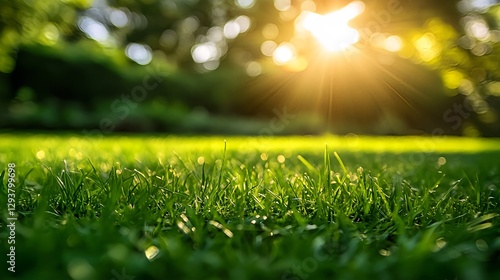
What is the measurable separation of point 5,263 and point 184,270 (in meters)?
0.33

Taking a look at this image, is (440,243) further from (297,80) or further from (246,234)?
(297,80)

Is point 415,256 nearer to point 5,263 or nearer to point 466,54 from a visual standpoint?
point 5,263

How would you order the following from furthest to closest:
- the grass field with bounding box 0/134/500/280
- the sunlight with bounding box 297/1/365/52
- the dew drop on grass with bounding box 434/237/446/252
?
the sunlight with bounding box 297/1/365/52
the dew drop on grass with bounding box 434/237/446/252
the grass field with bounding box 0/134/500/280

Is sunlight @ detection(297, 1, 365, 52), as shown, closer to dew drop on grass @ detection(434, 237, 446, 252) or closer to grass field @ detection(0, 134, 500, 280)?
grass field @ detection(0, 134, 500, 280)

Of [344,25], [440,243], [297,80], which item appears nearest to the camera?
[440,243]

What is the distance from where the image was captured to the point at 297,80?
12828 mm

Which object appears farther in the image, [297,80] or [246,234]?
[297,80]

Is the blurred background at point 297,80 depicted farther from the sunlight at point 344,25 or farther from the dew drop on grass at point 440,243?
the dew drop on grass at point 440,243

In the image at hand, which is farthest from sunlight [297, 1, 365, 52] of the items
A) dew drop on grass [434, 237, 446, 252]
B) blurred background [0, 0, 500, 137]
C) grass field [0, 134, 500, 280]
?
dew drop on grass [434, 237, 446, 252]

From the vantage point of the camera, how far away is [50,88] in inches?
418

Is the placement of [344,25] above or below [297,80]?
above

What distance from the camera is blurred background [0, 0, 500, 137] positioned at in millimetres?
9297

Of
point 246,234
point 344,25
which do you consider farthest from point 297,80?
point 246,234

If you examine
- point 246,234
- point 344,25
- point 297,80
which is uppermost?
point 344,25
